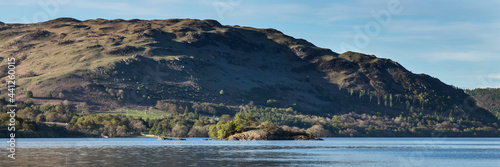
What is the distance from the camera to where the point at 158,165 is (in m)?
80.2

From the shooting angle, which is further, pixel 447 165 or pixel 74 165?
pixel 447 165

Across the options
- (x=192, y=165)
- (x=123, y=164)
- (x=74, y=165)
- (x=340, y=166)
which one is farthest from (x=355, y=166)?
(x=74, y=165)

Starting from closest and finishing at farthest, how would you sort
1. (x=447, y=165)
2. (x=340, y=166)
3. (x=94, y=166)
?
(x=94, y=166) → (x=340, y=166) → (x=447, y=165)

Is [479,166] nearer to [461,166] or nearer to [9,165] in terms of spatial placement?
[461,166]

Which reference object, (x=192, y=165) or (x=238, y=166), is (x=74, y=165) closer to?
(x=192, y=165)

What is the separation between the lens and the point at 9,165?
7931cm

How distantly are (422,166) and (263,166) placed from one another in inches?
925

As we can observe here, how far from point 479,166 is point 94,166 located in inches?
2129

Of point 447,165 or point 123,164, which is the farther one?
Answer: point 447,165

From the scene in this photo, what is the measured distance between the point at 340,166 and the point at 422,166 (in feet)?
41.0

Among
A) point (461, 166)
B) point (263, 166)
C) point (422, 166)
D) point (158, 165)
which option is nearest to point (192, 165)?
point (158, 165)

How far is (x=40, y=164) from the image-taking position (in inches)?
3174

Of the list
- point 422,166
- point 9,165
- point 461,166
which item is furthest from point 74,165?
point 461,166

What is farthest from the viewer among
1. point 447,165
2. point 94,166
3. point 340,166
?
point 447,165
